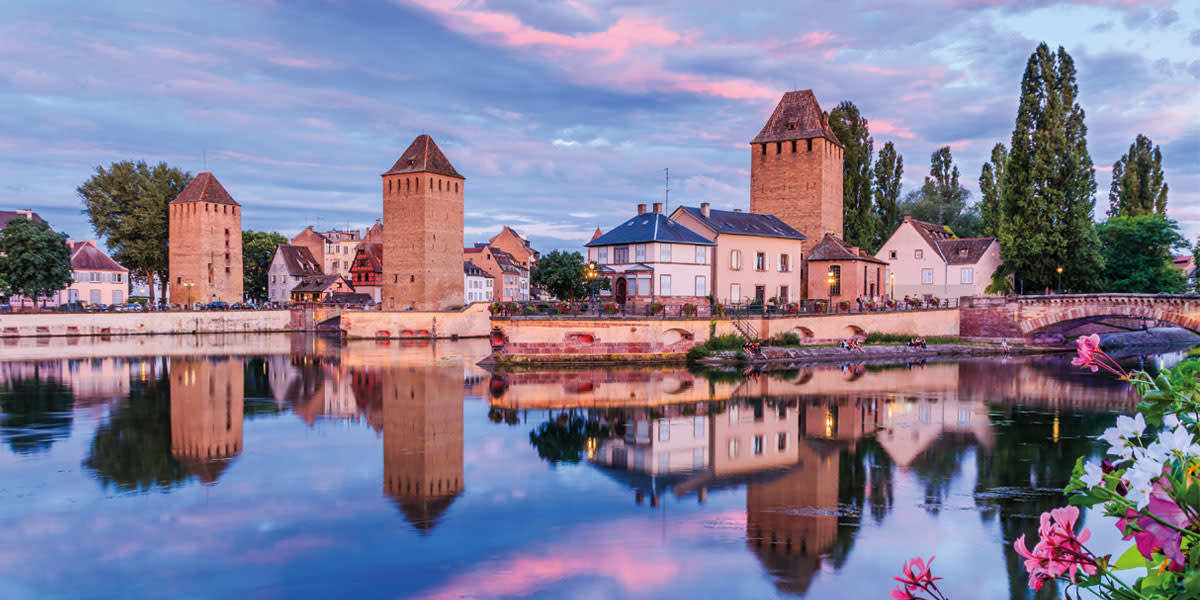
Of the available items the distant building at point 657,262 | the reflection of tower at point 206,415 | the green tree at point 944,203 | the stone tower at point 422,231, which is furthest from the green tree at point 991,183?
the reflection of tower at point 206,415

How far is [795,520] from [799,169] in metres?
36.8

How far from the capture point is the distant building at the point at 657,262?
34750 millimetres

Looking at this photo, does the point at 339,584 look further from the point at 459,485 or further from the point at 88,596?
the point at 459,485

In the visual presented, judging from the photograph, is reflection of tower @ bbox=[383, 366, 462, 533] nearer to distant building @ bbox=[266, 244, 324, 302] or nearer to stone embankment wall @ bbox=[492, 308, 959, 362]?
stone embankment wall @ bbox=[492, 308, 959, 362]

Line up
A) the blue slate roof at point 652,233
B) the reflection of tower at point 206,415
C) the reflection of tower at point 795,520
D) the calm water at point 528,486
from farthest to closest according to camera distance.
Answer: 1. the blue slate roof at point 652,233
2. the reflection of tower at point 206,415
3. the reflection of tower at point 795,520
4. the calm water at point 528,486

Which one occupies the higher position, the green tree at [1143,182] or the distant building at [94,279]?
the green tree at [1143,182]

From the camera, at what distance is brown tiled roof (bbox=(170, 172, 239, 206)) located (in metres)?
59.4

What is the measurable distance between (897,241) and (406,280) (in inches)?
1315

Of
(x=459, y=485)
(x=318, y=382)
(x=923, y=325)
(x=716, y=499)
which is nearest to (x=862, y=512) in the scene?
(x=716, y=499)

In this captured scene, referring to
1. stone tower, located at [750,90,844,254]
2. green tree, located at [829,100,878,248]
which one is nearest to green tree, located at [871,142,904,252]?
green tree, located at [829,100,878,248]

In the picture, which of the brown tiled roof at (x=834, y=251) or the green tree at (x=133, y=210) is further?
the green tree at (x=133, y=210)

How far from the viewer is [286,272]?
7300 cm

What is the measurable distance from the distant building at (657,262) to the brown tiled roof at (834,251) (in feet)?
29.4

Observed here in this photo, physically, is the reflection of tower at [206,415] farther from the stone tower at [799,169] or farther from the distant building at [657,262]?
the stone tower at [799,169]
